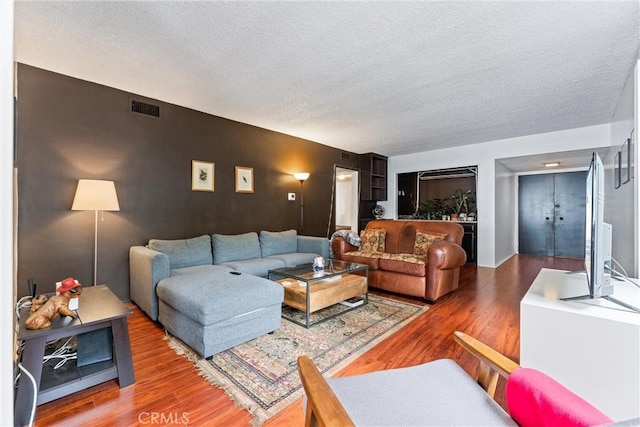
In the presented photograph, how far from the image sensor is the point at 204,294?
6.84 feet

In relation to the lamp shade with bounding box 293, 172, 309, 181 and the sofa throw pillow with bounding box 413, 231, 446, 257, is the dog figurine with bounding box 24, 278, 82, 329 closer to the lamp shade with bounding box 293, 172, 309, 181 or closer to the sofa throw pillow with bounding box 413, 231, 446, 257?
the sofa throw pillow with bounding box 413, 231, 446, 257

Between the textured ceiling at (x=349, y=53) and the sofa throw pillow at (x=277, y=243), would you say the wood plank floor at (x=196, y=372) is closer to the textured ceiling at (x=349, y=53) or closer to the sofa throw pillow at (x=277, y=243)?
Answer: the sofa throw pillow at (x=277, y=243)

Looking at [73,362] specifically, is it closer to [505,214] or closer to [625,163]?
[625,163]

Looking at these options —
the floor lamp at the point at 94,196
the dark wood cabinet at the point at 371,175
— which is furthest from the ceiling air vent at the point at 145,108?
the dark wood cabinet at the point at 371,175

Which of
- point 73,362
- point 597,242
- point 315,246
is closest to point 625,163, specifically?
point 597,242

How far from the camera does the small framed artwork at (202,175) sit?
12.4 ft

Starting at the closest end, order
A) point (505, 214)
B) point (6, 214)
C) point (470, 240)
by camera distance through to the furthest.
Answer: point (6, 214) < point (470, 240) < point (505, 214)

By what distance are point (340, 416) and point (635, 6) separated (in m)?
2.99

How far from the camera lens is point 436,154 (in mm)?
6133

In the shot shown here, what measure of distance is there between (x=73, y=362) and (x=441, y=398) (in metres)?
2.13

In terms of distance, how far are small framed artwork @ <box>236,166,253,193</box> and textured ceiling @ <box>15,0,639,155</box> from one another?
32.7 inches

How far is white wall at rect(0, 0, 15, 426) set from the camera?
45 cm

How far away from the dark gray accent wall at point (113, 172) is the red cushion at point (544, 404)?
3.64 meters

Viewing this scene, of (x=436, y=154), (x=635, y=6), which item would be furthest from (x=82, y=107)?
(x=436, y=154)
